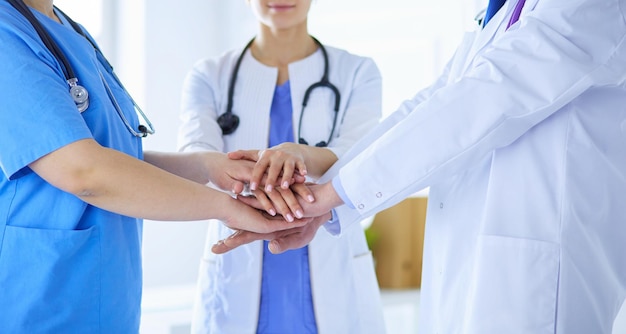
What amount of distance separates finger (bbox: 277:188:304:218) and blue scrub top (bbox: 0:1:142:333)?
0.42 metres

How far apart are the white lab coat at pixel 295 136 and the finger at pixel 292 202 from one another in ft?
0.87

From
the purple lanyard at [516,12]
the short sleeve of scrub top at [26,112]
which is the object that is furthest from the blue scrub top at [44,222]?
the purple lanyard at [516,12]

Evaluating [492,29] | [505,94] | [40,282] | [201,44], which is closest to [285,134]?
[492,29]

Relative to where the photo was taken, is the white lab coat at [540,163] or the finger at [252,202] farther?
the finger at [252,202]

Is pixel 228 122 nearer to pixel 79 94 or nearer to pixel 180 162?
pixel 180 162

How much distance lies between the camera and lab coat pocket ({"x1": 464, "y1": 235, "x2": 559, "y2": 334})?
3.70ft

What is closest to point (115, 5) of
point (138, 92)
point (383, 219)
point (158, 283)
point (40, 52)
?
point (138, 92)

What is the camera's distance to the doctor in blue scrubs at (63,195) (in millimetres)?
1068

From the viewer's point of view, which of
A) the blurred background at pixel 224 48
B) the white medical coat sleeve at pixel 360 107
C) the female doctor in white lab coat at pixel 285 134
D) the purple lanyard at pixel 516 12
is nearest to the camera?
the purple lanyard at pixel 516 12

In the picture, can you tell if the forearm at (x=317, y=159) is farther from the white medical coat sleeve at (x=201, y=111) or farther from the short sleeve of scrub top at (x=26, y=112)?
the short sleeve of scrub top at (x=26, y=112)

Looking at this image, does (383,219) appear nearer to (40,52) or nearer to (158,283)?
(158,283)

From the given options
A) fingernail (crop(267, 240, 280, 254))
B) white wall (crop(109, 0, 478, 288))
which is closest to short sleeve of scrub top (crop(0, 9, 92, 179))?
fingernail (crop(267, 240, 280, 254))

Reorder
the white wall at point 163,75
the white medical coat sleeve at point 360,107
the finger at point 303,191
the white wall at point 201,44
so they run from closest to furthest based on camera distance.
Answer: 1. the finger at point 303,191
2. the white medical coat sleeve at point 360,107
3. the white wall at point 201,44
4. the white wall at point 163,75

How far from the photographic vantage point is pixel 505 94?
1180 mm
